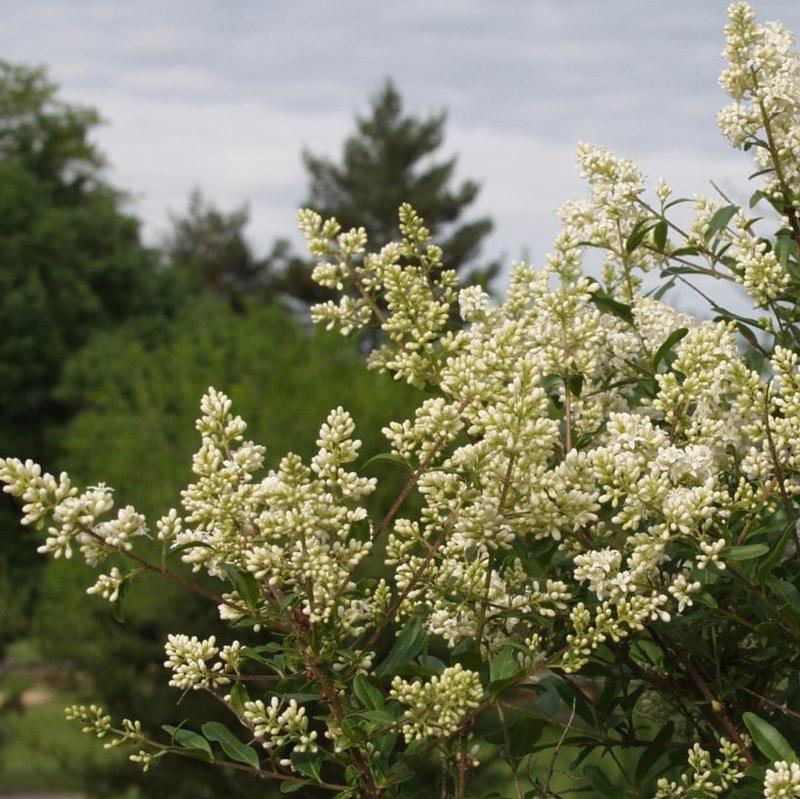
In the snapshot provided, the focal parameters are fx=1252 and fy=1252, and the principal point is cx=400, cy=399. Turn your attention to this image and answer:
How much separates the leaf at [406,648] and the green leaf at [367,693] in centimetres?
7

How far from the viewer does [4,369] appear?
→ 90.1 feet

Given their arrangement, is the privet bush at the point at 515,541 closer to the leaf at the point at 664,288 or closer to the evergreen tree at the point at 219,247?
the leaf at the point at 664,288

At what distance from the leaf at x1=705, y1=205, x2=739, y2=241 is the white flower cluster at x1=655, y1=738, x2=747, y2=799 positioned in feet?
3.74

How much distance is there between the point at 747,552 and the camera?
→ 6.90ft

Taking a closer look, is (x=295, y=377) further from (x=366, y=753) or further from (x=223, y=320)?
(x=366, y=753)

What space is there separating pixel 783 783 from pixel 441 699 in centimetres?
54

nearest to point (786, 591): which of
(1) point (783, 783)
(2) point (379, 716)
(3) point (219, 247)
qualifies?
(1) point (783, 783)

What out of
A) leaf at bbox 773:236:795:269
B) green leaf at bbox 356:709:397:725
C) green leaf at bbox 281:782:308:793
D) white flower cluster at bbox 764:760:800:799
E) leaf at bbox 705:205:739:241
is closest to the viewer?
white flower cluster at bbox 764:760:800:799

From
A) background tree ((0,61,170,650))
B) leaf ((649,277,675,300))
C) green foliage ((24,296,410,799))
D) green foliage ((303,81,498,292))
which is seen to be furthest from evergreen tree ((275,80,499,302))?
leaf ((649,277,675,300))

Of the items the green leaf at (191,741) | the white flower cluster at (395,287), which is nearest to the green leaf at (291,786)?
the green leaf at (191,741)

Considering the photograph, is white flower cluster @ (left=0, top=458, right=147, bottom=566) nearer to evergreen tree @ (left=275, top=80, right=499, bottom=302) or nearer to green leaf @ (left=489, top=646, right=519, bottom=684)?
green leaf @ (left=489, top=646, right=519, bottom=684)

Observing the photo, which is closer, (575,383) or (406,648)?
(406,648)

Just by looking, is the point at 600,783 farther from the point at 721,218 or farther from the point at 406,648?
the point at 721,218

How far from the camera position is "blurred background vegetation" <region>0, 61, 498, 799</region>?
29.7 feet
